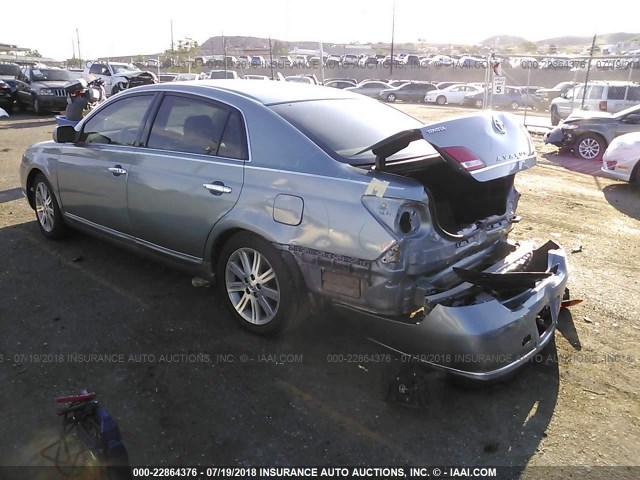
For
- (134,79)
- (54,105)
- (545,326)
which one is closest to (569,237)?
(545,326)

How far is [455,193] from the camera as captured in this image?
348cm

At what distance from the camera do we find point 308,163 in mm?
3195

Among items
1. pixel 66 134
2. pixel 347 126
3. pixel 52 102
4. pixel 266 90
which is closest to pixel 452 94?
pixel 52 102

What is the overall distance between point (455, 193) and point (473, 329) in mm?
1069

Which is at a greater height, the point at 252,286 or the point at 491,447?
the point at 252,286

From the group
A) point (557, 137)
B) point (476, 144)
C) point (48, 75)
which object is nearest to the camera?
point (476, 144)

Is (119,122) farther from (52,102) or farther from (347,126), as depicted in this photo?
(52,102)

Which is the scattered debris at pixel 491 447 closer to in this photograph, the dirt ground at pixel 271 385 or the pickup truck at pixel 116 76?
the dirt ground at pixel 271 385

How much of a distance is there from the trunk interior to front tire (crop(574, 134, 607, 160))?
8583mm

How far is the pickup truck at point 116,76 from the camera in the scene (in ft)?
71.0

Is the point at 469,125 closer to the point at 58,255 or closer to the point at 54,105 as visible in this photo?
the point at 58,255

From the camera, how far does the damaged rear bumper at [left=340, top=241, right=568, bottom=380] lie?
2781 millimetres

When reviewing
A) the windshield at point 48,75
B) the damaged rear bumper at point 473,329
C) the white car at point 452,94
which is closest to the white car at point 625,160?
the damaged rear bumper at point 473,329

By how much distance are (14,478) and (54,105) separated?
62.0 ft
